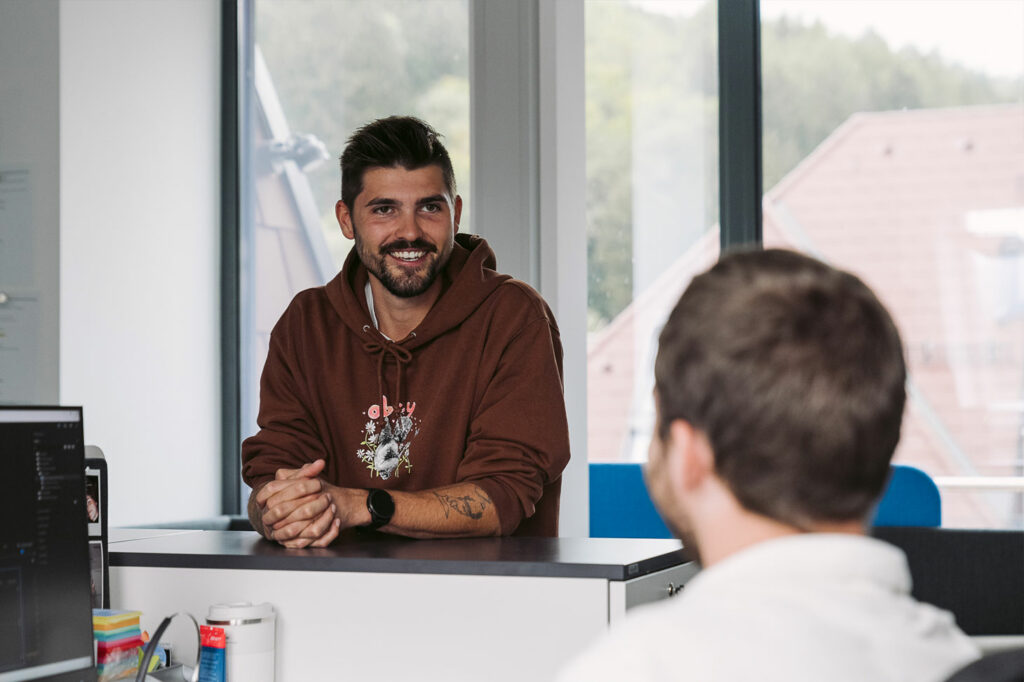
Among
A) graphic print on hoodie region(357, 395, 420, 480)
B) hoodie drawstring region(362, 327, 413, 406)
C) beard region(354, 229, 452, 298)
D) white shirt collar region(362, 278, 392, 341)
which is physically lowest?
graphic print on hoodie region(357, 395, 420, 480)

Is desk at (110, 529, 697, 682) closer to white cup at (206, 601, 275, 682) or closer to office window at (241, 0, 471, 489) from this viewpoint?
white cup at (206, 601, 275, 682)

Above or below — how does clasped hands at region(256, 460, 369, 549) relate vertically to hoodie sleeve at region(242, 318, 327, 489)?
below

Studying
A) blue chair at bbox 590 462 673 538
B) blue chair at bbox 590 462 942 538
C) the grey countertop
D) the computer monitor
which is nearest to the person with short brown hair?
the grey countertop

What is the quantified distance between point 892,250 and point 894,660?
317cm

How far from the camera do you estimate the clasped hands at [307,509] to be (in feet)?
6.04

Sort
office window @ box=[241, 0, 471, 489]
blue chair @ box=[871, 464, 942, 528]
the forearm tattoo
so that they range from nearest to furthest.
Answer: the forearm tattoo, blue chair @ box=[871, 464, 942, 528], office window @ box=[241, 0, 471, 489]

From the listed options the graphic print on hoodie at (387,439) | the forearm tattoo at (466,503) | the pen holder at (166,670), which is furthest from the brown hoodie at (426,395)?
the pen holder at (166,670)

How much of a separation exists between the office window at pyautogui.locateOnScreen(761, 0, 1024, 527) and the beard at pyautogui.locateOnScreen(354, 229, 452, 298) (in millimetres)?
1802

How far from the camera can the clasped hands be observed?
1841 millimetres

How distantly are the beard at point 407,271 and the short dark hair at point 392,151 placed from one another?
147 millimetres

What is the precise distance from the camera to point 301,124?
4.41 meters

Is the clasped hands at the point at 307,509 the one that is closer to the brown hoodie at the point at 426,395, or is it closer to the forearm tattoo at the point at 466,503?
the forearm tattoo at the point at 466,503

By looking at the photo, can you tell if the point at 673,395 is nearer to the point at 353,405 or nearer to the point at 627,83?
the point at 353,405

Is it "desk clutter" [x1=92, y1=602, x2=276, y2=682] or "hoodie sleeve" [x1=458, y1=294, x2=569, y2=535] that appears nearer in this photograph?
"desk clutter" [x1=92, y1=602, x2=276, y2=682]
